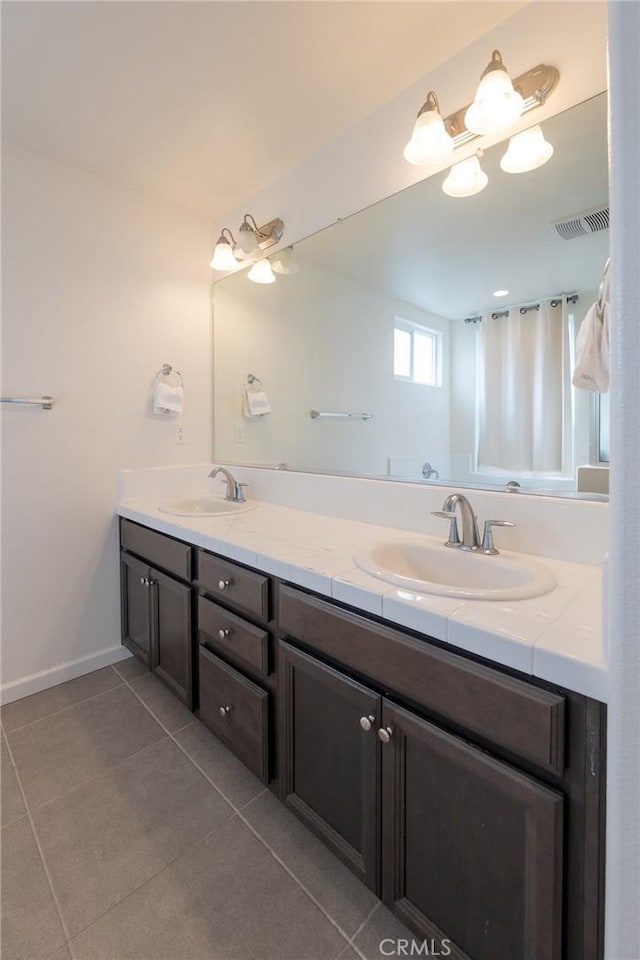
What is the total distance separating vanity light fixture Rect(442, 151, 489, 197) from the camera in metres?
1.27

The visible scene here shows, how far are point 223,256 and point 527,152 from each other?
53.8 inches

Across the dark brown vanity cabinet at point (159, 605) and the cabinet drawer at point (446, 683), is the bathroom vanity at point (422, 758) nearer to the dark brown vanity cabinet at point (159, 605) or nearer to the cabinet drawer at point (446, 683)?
the cabinet drawer at point (446, 683)

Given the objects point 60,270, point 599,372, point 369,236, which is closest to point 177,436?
point 60,270

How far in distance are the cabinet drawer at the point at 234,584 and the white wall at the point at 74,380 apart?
0.89 m

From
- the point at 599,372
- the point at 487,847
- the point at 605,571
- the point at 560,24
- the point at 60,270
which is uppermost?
the point at 560,24

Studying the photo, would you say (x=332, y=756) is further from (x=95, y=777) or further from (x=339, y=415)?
(x=339, y=415)

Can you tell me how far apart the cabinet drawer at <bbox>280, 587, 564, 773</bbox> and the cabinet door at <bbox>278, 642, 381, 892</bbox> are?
7 cm

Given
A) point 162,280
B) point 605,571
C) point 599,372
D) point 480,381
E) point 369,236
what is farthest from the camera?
point 162,280

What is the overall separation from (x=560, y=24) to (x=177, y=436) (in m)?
2.04

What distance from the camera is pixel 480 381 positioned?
1339mm

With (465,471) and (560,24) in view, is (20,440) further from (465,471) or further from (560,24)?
(560,24)

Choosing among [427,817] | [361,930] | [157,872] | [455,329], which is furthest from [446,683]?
[455,329]

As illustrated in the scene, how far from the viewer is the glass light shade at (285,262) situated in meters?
1.90

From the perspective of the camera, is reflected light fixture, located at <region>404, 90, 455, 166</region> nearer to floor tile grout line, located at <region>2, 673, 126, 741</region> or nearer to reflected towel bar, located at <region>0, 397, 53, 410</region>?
reflected towel bar, located at <region>0, 397, 53, 410</region>
